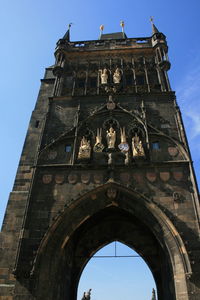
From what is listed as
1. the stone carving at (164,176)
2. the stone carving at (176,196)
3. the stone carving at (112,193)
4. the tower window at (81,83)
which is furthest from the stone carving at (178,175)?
the tower window at (81,83)

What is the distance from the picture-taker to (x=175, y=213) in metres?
8.84

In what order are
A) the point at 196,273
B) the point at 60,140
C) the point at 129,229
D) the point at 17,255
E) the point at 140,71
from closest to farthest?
the point at 196,273, the point at 17,255, the point at 60,140, the point at 129,229, the point at 140,71

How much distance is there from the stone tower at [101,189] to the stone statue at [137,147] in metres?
0.04

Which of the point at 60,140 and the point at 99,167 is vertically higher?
the point at 60,140

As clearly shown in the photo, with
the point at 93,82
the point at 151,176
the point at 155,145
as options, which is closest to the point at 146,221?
the point at 151,176

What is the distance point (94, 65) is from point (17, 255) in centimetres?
1071

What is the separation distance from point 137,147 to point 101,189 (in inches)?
86.1

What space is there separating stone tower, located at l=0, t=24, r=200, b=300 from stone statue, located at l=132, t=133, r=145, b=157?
38mm

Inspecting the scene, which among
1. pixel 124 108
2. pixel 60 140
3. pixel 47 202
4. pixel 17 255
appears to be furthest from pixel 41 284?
pixel 124 108

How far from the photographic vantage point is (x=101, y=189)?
9.55 metres

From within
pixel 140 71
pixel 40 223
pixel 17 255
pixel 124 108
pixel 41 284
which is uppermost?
pixel 140 71

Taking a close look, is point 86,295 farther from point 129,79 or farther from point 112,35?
point 112,35

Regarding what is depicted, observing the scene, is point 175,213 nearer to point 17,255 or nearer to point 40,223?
point 40,223

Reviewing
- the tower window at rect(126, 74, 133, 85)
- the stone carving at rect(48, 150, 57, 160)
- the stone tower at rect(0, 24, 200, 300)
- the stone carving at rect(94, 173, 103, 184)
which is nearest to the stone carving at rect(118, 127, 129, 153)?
the stone tower at rect(0, 24, 200, 300)
